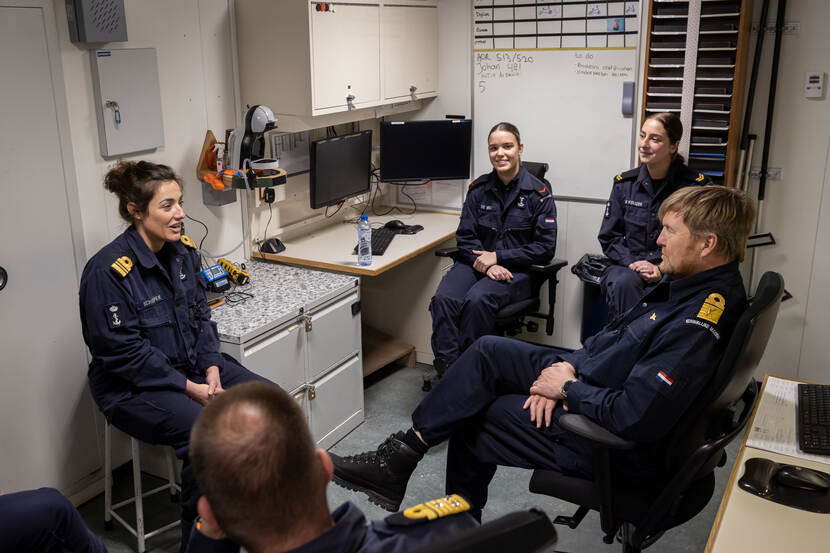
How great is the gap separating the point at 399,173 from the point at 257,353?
5.40ft

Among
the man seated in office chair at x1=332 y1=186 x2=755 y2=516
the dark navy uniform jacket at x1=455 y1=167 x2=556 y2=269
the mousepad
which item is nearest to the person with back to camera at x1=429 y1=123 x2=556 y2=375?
the dark navy uniform jacket at x1=455 y1=167 x2=556 y2=269

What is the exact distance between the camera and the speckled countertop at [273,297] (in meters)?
2.96

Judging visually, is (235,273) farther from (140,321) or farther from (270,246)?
(140,321)

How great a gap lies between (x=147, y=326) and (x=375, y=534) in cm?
159

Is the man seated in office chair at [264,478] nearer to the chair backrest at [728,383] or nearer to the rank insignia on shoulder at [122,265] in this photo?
the chair backrest at [728,383]

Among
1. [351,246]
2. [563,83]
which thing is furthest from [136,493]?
[563,83]

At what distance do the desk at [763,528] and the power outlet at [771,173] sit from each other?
2367 mm

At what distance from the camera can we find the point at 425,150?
14.0 ft

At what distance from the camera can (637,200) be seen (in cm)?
365

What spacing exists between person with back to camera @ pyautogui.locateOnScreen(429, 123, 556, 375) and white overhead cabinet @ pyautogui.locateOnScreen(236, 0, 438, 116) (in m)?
0.71

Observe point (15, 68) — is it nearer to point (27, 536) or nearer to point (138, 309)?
point (138, 309)

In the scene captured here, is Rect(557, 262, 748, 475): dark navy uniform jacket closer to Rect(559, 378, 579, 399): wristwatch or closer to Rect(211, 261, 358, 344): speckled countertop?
Rect(559, 378, 579, 399): wristwatch

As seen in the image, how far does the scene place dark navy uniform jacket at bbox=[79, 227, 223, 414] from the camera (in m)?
2.48

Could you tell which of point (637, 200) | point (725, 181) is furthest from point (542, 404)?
point (725, 181)
